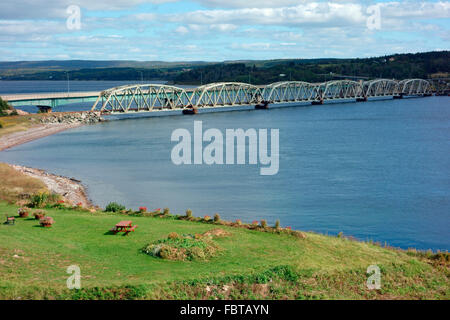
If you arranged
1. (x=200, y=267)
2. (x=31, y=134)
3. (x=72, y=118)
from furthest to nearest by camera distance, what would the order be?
(x=72, y=118), (x=31, y=134), (x=200, y=267)

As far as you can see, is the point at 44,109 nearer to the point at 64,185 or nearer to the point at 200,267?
the point at 64,185

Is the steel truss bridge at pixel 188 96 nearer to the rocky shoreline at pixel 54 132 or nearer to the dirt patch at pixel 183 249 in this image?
the rocky shoreline at pixel 54 132

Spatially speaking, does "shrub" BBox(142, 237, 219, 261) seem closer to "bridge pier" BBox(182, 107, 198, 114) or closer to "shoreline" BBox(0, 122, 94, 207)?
"shoreline" BBox(0, 122, 94, 207)

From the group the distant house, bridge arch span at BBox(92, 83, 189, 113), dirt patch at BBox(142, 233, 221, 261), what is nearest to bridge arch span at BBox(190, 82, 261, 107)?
bridge arch span at BBox(92, 83, 189, 113)

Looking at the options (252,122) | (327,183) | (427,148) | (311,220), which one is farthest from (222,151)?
(252,122)

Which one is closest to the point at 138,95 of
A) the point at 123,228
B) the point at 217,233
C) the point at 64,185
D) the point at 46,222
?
the point at 64,185
